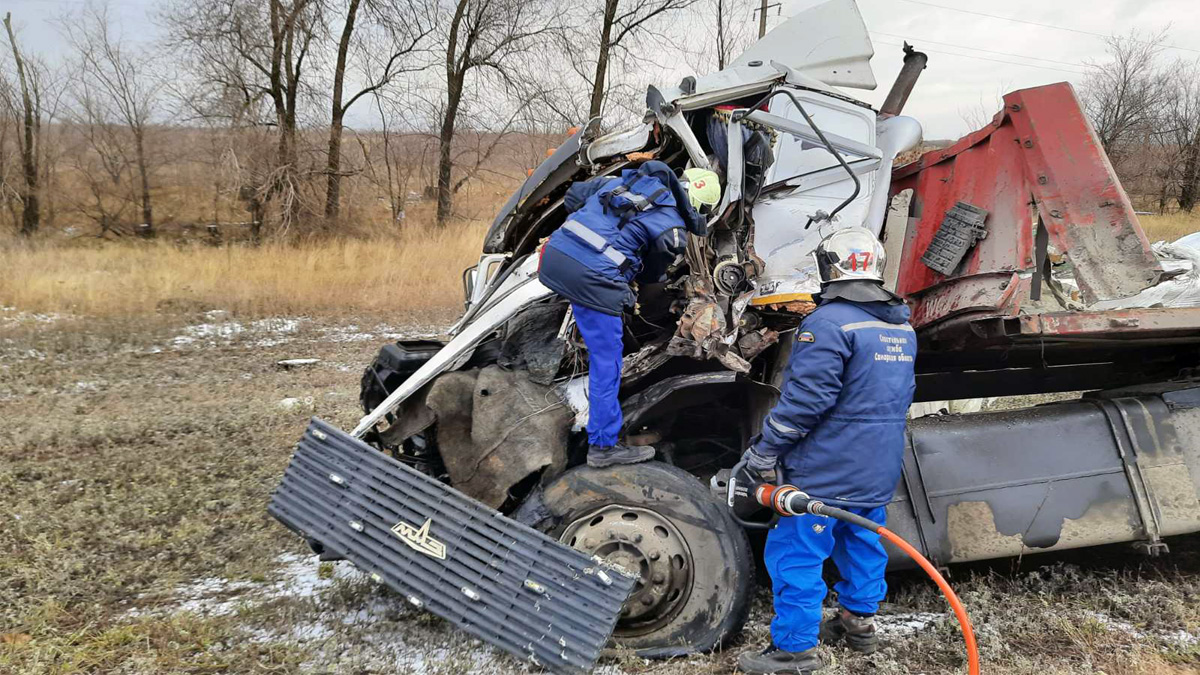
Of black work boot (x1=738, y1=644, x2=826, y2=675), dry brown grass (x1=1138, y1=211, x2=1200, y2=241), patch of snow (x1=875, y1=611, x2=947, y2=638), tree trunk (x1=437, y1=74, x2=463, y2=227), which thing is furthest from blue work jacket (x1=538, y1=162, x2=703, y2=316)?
tree trunk (x1=437, y1=74, x2=463, y2=227)

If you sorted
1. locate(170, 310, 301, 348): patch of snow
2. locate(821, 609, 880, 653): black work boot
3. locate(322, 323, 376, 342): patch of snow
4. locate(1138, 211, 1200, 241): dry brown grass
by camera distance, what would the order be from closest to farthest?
locate(821, 609, 880, 653): black work boot → locate(170, 310, 301, 348): patch of snow → locate(322, 323, 376, 342): patch of snow → locate(1138, 211, 1200, 241): dry brown grass

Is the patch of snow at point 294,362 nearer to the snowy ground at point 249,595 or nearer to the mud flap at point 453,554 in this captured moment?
the snowy ground at point 249,595

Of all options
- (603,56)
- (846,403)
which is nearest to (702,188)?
(846,403)

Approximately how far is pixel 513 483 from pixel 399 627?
770 millimetres

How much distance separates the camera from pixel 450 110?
18672 millimetres

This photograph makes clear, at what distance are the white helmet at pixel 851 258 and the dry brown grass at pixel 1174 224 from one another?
14964 millimetres

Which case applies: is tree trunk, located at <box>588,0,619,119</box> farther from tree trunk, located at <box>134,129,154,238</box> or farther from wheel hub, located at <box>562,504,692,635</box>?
wheel hub, located at <box>562,504,692,635</box>

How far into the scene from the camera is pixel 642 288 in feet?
12.7

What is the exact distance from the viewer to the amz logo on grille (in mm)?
3176

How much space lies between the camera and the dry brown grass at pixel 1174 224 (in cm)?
1575

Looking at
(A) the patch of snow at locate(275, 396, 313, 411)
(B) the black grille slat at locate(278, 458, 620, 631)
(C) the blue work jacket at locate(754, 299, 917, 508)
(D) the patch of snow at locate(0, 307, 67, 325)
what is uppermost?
(C) the blue work jacket at locate(754, 299, 917, 508)

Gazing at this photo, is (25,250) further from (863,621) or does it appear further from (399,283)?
(863,621)

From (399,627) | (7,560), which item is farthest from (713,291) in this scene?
(7,560)

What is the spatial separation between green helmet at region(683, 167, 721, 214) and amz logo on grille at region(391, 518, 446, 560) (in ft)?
5.78
